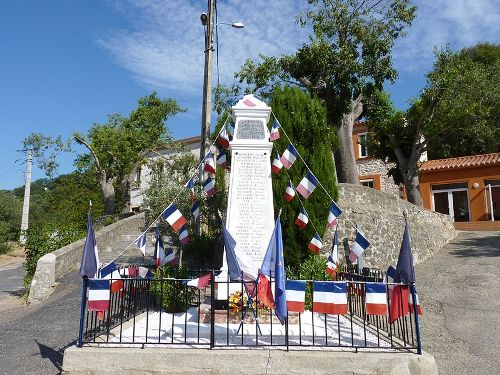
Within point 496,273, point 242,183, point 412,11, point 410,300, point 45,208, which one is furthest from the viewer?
point 45,208

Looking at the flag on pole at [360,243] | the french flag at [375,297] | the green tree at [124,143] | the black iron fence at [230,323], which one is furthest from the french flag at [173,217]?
the green tree at [124,143]

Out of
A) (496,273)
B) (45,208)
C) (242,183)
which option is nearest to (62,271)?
(242,183)

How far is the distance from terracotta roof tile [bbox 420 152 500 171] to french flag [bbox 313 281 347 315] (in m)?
21.7

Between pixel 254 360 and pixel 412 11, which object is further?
pixel 412 11

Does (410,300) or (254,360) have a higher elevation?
(410,300)

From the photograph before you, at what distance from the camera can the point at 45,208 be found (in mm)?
44062

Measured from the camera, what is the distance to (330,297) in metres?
5.47

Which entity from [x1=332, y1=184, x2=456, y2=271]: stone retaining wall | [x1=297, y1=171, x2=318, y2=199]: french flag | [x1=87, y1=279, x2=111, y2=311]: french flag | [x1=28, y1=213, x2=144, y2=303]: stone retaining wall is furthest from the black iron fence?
[x1=332, y1=184, x2=456, y2=271]: stone retaining wall

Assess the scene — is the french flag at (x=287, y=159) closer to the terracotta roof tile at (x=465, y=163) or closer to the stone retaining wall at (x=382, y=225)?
the stone retaining wall at (x=382, y=225)

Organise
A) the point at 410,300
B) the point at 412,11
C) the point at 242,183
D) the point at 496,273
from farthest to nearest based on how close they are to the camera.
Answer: the point at 412,11 → the point at 496,273 → the point at 242,183 → the point at 410,300

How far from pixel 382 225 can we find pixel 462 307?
4.59 m

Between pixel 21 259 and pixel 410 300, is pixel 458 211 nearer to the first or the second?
pixel 410 300

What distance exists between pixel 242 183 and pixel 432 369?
4.71m

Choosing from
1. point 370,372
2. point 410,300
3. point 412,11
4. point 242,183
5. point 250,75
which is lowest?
point 370,372
